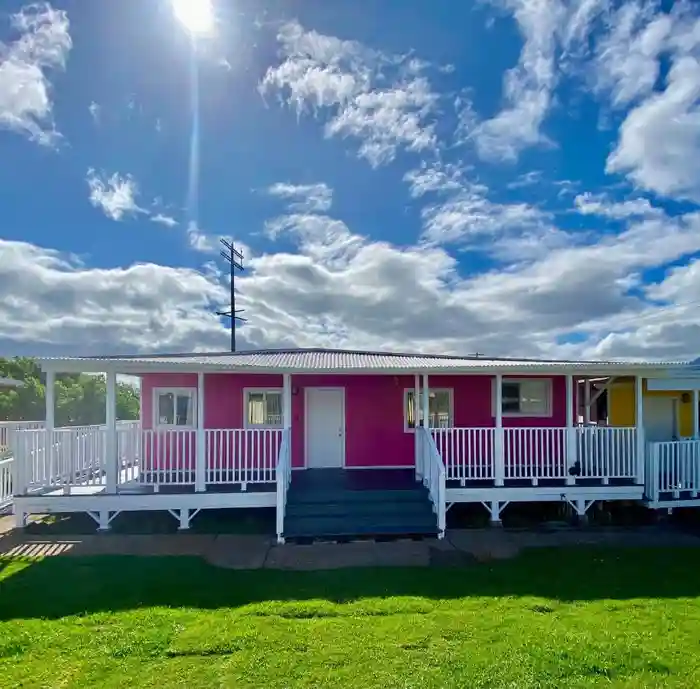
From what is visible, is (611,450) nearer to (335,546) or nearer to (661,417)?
(661,417)

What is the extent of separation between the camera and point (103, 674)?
4129mm

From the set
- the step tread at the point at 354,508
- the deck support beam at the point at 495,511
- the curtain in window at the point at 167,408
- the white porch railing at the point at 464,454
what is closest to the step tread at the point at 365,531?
the step tread at the point at 354,508

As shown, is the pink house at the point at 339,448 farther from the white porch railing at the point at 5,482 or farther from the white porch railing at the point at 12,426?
the white porch railing at the point at 12,426

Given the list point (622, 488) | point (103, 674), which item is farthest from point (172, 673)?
point (622, 488)

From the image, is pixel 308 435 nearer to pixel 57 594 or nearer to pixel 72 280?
pixel 57 594

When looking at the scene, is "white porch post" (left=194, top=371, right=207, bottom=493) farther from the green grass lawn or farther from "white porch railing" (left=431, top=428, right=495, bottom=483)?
"white porch railing" (left=431, top=428, right=495, bottom=483)

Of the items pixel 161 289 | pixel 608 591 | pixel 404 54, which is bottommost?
pixel 608 591

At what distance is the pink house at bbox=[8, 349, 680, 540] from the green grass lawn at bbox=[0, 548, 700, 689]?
6.86 feet

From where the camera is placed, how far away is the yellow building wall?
11477 mm

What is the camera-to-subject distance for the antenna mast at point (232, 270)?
24.8 meters

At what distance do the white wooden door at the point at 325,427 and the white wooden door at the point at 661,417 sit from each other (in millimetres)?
7225

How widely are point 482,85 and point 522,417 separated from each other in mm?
7850

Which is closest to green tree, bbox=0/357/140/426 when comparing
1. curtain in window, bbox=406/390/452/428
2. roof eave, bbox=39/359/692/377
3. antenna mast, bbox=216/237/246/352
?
antenna mast, bbox=216/237/246/352

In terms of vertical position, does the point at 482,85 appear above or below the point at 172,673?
above
